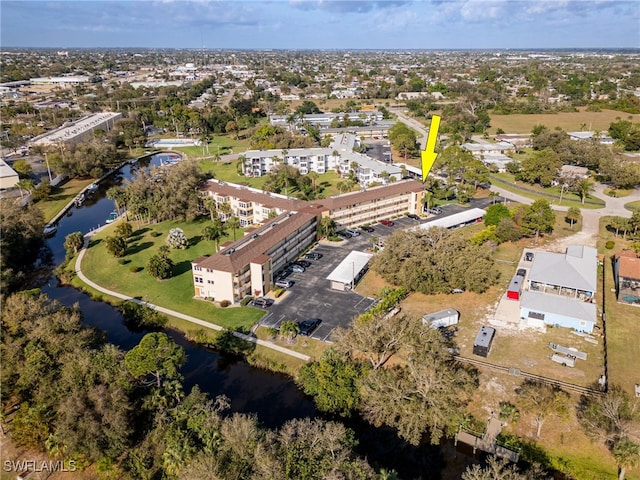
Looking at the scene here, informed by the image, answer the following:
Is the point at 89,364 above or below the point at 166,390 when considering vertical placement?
above

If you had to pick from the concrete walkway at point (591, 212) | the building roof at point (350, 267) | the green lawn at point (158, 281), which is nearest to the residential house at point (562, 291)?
the concrete walkway at point (591, 212)

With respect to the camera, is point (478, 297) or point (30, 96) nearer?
point (478, 297)

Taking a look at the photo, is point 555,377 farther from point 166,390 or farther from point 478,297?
point 166,390

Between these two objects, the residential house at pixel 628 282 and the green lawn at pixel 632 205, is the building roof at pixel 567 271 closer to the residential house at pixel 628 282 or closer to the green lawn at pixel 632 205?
the residential house at pixel 628 282

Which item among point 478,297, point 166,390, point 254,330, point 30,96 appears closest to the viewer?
point 166,390

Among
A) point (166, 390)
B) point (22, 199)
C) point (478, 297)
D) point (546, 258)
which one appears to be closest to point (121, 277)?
point (166, 390)

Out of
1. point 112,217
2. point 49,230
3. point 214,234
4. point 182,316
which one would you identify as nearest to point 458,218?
point 214,234
